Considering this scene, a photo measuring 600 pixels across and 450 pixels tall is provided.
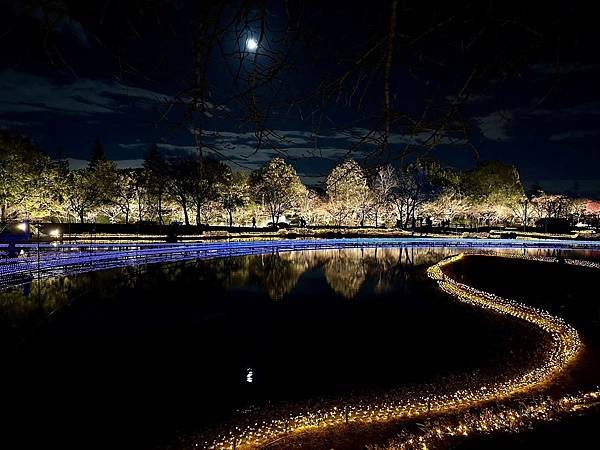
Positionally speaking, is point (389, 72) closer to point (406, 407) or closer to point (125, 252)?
point (406, 407)

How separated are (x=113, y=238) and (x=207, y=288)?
2365cm

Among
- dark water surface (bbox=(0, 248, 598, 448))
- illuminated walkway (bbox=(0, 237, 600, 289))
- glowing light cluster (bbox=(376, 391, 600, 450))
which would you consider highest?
illuminated walkway (bbox=(0, 237, 600, 289))

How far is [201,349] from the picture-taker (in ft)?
28.9

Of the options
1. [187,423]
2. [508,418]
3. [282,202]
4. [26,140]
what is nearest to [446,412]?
[508,418]

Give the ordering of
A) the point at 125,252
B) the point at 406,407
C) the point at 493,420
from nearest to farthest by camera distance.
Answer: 1. the point at 493,420
2. the point at 406,407
3. the point at 125,252

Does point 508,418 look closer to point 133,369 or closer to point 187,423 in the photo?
point 187,423

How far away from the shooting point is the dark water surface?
240 inches

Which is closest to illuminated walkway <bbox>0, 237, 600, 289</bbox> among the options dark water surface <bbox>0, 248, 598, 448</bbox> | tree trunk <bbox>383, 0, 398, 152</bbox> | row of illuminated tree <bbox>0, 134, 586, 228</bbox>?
dark water surface <bbox>0, 248, 598, 448</bbox>

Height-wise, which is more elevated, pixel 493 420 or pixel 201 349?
pixel 201 349

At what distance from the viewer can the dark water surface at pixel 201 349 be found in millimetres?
6090

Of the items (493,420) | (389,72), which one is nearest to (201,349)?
(493,420)

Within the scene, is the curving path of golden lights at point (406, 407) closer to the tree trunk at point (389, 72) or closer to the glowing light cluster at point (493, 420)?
the glowing light cluster at point (493, 420)

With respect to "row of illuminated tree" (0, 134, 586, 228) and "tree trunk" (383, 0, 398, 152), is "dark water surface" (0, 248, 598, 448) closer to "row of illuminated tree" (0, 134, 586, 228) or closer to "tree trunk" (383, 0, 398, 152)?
"tree trunk" (383, 0, 398, 152)

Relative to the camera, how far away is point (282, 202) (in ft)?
178
